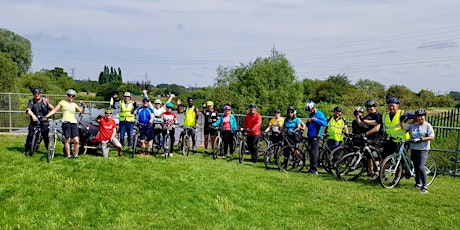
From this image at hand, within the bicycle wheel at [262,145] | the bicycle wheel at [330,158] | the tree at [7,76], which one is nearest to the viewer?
the bicycle wheel at [330,158]

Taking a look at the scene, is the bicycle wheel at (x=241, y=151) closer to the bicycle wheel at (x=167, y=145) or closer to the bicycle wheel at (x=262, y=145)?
the bicycle wheel at (x=262, y=145)

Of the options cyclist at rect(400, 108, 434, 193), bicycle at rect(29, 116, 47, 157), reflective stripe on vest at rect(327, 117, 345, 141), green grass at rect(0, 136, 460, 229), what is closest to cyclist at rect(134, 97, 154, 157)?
green grass at rect(0, 136, 460, 229)

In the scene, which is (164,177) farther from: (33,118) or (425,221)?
(425,221)

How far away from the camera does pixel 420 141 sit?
8469 mm

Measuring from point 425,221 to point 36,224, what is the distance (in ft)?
20.2

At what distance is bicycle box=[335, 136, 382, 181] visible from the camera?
929cm

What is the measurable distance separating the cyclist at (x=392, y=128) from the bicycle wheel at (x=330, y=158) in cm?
102

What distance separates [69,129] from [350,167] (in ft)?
21.5

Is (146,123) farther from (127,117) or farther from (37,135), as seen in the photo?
(37,135)

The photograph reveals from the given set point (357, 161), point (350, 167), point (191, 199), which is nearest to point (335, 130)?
point (350, 167)

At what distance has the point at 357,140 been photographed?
379 inches

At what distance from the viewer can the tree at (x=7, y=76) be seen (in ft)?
110

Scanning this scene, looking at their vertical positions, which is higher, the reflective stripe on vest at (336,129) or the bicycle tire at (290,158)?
the reflective stripe on vest at (336,129)

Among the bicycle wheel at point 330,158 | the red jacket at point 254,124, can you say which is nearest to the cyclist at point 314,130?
the bicycle wheel at point 330,158
